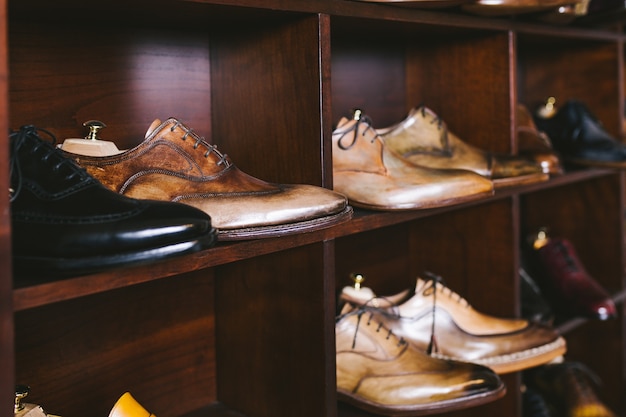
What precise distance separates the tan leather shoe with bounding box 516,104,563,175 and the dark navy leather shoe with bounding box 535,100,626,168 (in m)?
0.08

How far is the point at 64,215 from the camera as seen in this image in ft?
2.06

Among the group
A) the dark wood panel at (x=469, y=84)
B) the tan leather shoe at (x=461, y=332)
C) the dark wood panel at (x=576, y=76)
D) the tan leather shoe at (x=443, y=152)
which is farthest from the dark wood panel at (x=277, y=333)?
the dark wood panel at (x=576, y=76)

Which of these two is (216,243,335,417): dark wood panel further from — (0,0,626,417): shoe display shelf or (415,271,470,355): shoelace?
(415,271,470,355): shoelace

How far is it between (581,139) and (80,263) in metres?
1.44

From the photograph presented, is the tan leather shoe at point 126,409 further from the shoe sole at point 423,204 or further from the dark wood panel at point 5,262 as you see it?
the shoe sole at point 423,204

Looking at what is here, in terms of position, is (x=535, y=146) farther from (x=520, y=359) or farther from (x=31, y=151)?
(x=31, y=151)

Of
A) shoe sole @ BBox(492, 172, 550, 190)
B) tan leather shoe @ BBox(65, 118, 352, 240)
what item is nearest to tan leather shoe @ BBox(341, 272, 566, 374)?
shoe sole @ BBox(492, 172, 550, 190)

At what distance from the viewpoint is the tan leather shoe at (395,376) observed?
108 centimetres

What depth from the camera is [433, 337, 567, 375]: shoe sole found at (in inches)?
50.9

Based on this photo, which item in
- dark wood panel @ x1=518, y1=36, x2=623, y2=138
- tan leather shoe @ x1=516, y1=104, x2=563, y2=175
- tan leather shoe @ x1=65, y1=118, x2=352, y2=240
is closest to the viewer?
tan leather shoe @ x1=65, y1=118, x2=352, y2=240

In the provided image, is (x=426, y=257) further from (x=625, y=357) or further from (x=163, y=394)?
(x=625, y=357)

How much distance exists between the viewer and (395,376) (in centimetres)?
112

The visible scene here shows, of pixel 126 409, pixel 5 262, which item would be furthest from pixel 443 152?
pixel 5 262

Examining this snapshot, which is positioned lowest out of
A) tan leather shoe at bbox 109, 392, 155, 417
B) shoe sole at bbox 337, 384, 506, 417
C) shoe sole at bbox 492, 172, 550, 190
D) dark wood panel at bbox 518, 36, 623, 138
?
shoe sole at bbox 337, 384, 506, 417
